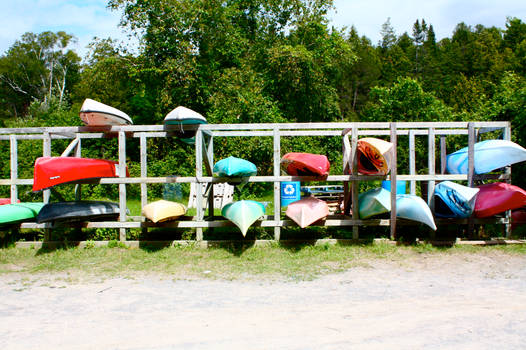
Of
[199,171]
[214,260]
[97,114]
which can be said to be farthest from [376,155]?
[97,114]

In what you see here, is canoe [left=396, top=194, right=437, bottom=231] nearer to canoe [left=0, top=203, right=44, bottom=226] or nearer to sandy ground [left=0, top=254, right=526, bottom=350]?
sandy ground [left=0, top=254, right=526, bottom=350]

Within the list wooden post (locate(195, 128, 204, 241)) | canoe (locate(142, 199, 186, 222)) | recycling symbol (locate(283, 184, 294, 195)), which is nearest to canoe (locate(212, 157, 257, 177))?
wooden post (locate(195, 128, 204, 241))

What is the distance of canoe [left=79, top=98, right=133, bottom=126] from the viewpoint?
800 cm

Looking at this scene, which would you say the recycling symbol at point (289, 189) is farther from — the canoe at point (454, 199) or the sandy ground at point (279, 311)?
the sandy ground at point (279, 311)

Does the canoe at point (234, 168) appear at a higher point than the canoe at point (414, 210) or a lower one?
higher

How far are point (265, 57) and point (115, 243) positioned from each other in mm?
19601

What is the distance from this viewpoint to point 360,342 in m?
3.56

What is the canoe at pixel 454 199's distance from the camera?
7.24m

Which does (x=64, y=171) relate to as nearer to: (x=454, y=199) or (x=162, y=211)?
(x=162, y=211)

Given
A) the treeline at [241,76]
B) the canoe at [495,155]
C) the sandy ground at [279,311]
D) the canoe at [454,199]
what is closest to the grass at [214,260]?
the sandy ground at [279,311]

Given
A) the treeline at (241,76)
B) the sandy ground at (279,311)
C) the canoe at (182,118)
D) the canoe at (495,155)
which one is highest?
the treeline at (241,76)

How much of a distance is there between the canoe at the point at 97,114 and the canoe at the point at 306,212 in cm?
411

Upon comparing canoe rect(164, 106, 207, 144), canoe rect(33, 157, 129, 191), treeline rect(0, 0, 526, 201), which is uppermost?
treeline rect(0, 0, 526, 201)

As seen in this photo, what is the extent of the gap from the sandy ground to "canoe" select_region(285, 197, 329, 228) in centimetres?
124
